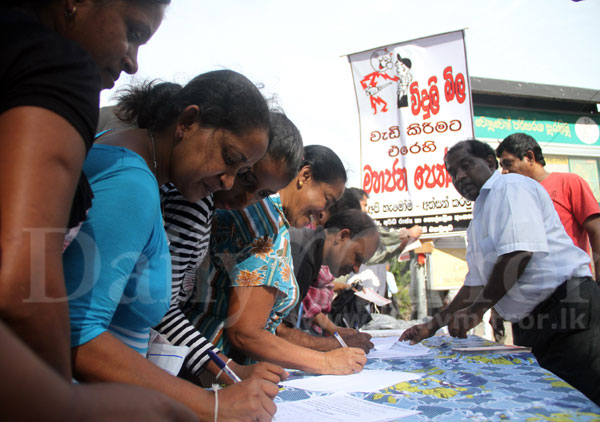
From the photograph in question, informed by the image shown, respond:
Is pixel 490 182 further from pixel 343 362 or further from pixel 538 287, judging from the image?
pixel 343 362

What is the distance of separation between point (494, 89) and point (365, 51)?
3.28 meters

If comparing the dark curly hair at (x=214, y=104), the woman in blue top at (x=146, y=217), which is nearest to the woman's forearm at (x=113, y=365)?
the woman in blue top at (x=146, y=217)

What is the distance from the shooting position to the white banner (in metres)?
5.07

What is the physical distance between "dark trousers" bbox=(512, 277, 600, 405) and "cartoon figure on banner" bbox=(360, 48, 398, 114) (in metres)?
3.43

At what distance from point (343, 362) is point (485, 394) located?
63cm

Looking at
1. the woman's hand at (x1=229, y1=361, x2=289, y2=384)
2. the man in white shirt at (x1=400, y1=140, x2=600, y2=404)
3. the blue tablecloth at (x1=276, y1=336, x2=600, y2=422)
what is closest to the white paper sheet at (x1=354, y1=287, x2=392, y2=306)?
the man in white shirt at (x1=400, y1=140, x2=600, y2=404)

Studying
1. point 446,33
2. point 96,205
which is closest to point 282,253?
point 96,205

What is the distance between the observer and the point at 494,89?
7598mm

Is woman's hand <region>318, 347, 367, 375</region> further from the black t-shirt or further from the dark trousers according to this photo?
the black t-shirt

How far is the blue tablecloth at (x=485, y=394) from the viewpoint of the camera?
3.68 ft

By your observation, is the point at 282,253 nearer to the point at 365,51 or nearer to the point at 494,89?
the point at 365,51

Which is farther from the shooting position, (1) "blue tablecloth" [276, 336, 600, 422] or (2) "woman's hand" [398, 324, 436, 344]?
(2) "woman's hand" [398, 324, 436, 344]

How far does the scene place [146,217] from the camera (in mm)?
872

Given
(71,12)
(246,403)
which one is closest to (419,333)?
(246,403)
